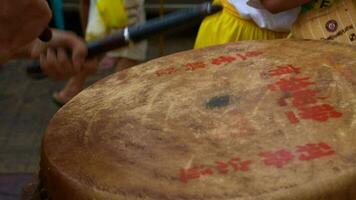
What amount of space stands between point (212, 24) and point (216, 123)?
865 mm

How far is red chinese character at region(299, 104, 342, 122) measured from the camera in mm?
1416

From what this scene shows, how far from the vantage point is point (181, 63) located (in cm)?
183

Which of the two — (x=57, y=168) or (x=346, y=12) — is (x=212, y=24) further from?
(x=57, y=168)

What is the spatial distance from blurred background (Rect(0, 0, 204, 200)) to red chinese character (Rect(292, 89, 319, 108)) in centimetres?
156

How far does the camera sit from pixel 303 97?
153cm

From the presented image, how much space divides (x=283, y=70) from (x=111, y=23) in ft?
5.43

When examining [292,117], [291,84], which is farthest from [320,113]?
[291,84]

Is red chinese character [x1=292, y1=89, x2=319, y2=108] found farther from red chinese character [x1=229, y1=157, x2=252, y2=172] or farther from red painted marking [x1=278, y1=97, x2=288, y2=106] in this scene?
red chinese character [x1=229, y1=157, x2=252, y2=172]

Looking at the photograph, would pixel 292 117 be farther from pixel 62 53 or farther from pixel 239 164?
pixel 62 53

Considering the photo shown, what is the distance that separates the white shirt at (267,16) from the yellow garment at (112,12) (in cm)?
113

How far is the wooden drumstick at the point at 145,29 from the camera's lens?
1.85 metres

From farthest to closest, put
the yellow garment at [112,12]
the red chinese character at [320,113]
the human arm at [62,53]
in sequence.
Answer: the yellow garment at [112,12], the human arm at [62,53], the red chinese character at [320,113]

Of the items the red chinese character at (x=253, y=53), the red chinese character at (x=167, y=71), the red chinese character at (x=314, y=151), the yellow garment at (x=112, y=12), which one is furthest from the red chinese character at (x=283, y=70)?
the yellow garment at (x=112, y=12)

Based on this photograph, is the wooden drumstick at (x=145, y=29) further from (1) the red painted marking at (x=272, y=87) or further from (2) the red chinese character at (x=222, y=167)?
(2) the red chinese character at (x=222, y=167)
